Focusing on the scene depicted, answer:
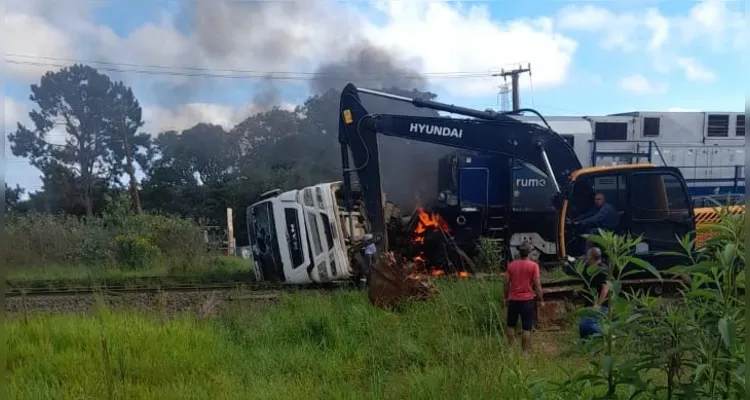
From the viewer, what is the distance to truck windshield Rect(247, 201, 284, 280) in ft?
41.4

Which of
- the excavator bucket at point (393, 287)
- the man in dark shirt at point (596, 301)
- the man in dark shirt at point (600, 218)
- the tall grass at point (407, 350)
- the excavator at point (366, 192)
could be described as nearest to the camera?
the tall grass at point (407, 350)

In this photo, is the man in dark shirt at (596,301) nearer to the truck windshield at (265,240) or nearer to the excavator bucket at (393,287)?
the excavator bucket at (393,287)

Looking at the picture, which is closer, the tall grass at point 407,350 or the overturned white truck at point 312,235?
the tall grass at point 407,350

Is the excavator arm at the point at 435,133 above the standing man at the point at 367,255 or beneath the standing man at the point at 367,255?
above

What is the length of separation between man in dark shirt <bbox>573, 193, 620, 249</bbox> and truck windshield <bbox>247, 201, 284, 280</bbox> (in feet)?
18.3

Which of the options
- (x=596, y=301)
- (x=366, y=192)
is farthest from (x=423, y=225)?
(x=596, y=301)

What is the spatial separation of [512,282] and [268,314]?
300cm

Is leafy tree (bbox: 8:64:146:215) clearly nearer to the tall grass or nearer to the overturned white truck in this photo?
the overturned white truck

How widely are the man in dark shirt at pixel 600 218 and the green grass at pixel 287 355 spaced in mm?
2745

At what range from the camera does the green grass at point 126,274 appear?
46.9 ft

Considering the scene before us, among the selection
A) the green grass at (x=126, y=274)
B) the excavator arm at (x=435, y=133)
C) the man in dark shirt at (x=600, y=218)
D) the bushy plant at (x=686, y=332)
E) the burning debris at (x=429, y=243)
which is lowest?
the green grass at (x=126, y=274)

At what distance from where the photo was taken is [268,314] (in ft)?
26.8

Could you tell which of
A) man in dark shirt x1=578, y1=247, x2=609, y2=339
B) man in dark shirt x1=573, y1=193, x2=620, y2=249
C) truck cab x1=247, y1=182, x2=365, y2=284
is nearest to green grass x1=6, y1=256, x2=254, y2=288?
truck cab x1=247, y1=182, x2=365, y2=284

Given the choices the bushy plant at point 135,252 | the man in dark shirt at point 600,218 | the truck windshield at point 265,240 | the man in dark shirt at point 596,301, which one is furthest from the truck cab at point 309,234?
the bushy plant at point 135,252
